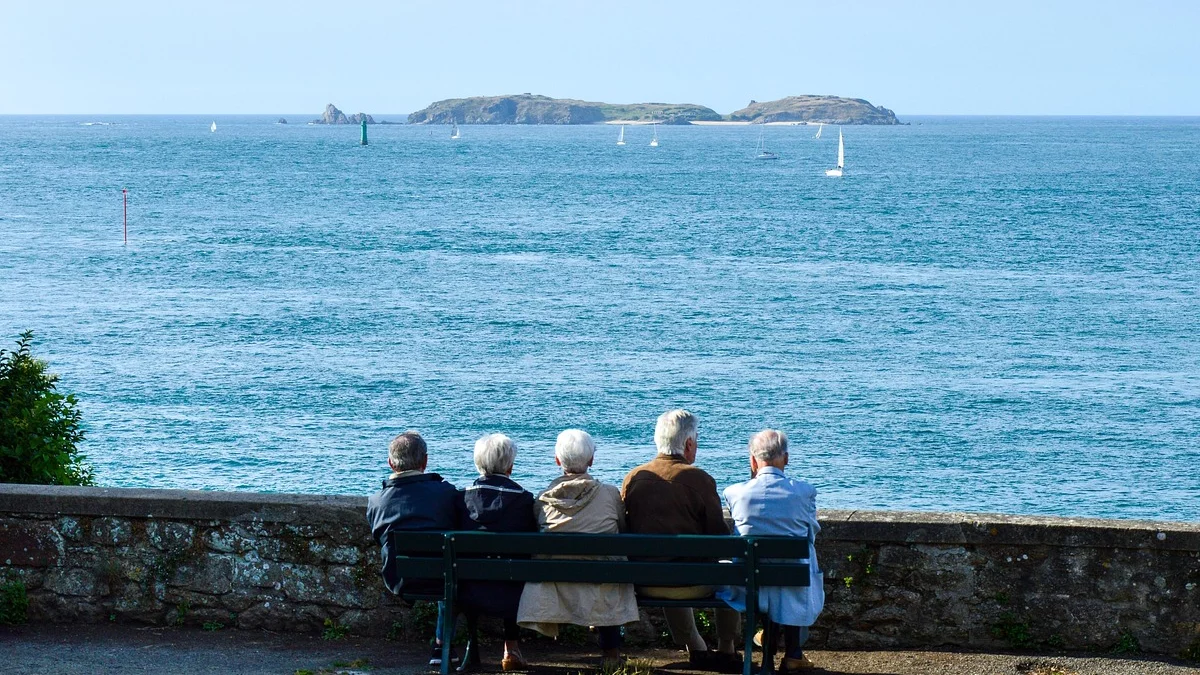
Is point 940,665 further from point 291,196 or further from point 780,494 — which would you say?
point 291,196

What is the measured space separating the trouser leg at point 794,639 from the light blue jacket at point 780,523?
11 cm

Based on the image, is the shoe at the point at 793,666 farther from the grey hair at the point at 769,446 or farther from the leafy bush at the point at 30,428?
the leafy bush at the point at 30,428

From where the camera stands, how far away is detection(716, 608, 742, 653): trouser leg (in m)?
5.90

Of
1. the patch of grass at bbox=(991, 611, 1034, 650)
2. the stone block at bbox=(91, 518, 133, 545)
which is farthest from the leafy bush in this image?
the patch of grass at bbox=(991, 611, 1034, 650)

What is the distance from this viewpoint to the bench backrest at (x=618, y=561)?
5477mm

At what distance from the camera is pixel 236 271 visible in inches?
2064

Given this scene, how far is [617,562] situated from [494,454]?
74 centimetres

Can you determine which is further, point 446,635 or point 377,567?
point 377,567

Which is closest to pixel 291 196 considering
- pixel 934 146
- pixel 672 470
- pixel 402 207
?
pixel 402 207

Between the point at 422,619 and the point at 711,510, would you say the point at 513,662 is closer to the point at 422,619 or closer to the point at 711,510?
the point at 422,619

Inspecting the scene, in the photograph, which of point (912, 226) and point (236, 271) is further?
point (912, 226)

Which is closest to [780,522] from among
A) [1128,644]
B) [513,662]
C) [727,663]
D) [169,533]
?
[727,663]

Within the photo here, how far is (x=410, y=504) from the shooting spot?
19.0 ft

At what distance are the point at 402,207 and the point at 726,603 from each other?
8031 centimetres
